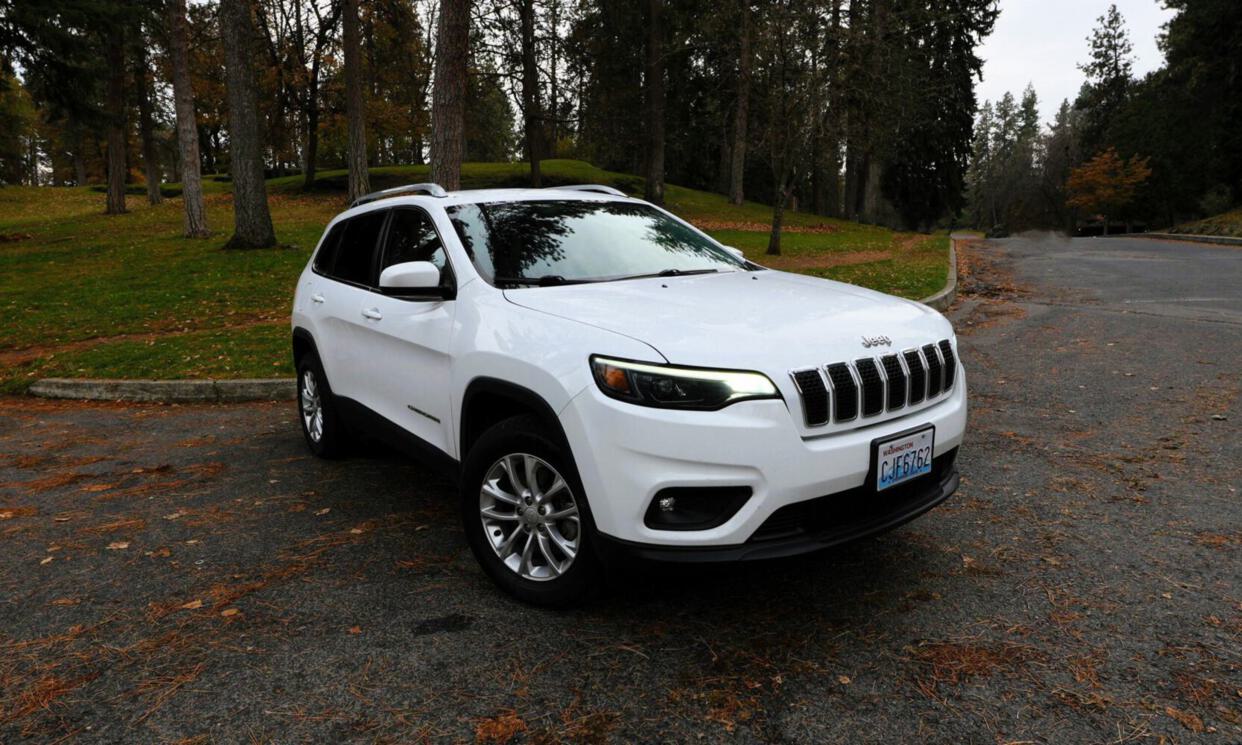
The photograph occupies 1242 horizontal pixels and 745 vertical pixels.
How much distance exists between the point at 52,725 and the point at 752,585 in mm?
2558

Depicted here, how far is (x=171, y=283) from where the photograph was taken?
1392cm

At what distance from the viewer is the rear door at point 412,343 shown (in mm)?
3637

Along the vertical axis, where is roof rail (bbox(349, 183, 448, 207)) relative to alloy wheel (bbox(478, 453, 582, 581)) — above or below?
above

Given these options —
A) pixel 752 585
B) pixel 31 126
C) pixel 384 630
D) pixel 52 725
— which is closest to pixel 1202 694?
pixel 752 585

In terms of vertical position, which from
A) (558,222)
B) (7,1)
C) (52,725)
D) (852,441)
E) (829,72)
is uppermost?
(7,1)

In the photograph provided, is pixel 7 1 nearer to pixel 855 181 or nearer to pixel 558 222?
pixel 558 222

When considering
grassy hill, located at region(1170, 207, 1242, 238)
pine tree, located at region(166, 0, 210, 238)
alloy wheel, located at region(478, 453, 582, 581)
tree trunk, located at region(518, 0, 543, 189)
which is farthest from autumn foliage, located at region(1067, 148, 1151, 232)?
alloy wheel, located at region(478, 453, 582, 581)

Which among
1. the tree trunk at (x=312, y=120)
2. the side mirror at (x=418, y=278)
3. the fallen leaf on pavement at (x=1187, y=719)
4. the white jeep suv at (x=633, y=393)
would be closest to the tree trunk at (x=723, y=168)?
the tree trunk at (x=312, y=120)

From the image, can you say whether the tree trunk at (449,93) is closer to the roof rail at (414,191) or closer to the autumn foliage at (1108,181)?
the roof rail at (414,191)

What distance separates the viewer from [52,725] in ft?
8.21

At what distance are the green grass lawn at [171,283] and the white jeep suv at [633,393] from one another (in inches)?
194

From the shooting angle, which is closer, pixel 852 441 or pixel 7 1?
pixel 852 441

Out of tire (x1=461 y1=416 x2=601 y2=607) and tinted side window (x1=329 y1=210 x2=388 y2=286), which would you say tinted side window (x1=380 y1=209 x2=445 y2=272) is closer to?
tinted side window (x1=329 y1=210 x2=388 y2=286)

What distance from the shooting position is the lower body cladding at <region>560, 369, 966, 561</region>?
2623mm
